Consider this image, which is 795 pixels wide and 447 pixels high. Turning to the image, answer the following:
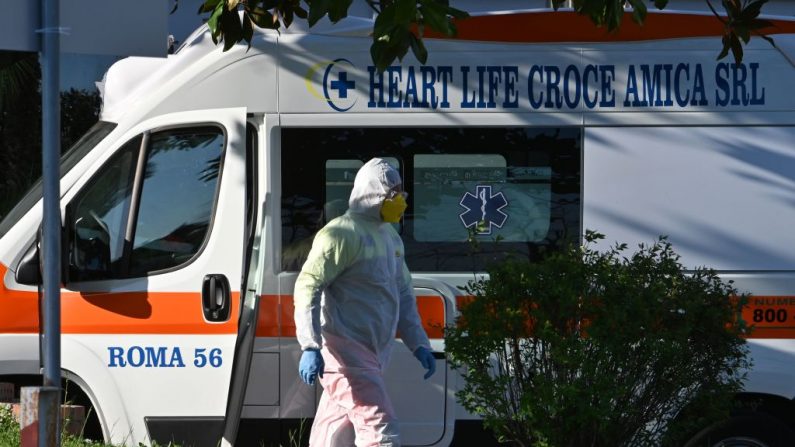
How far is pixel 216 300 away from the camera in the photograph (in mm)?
6141

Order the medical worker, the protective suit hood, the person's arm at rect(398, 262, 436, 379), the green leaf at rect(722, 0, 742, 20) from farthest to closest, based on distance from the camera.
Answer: the person's arm at rect(398, 262, 436, 379)
the protective suit hood
the medical worker
the green leaf at rect(722, 0, 742, 20)

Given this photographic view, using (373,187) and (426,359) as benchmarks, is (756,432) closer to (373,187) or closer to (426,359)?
(426,359)

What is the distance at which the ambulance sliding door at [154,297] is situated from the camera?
6.14 m

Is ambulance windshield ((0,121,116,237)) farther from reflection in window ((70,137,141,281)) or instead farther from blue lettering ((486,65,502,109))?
blue lettering ((486,65,502,109))

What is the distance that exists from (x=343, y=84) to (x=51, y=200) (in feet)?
8.81

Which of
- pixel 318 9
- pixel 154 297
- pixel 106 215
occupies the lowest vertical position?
pixel 154 297

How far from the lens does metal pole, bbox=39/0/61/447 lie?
3.68m

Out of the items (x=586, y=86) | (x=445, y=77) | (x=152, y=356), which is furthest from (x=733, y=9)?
(x=152, y=356)

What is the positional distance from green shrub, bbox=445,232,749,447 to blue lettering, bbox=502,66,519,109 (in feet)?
4.25

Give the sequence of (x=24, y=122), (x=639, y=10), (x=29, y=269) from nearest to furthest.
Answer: (x=639, y=10)
(x=29, y=269)
(x=24, y=122)

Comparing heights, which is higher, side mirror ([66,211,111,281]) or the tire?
side mirror ([66,211,111,281])

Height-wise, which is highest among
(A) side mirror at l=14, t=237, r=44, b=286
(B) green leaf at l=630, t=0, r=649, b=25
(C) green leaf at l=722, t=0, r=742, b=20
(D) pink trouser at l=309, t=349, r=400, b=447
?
(C) green leaf at l=722, t=0, r=742, b=20

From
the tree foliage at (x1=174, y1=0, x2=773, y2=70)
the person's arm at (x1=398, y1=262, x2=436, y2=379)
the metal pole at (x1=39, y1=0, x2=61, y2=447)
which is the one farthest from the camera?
the person's arm at (x1=398, y1=262, x2=436, y2=379)

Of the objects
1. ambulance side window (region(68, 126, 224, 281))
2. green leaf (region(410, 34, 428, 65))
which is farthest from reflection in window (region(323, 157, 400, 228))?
green leaf (region(410, 34, 428, 65))
